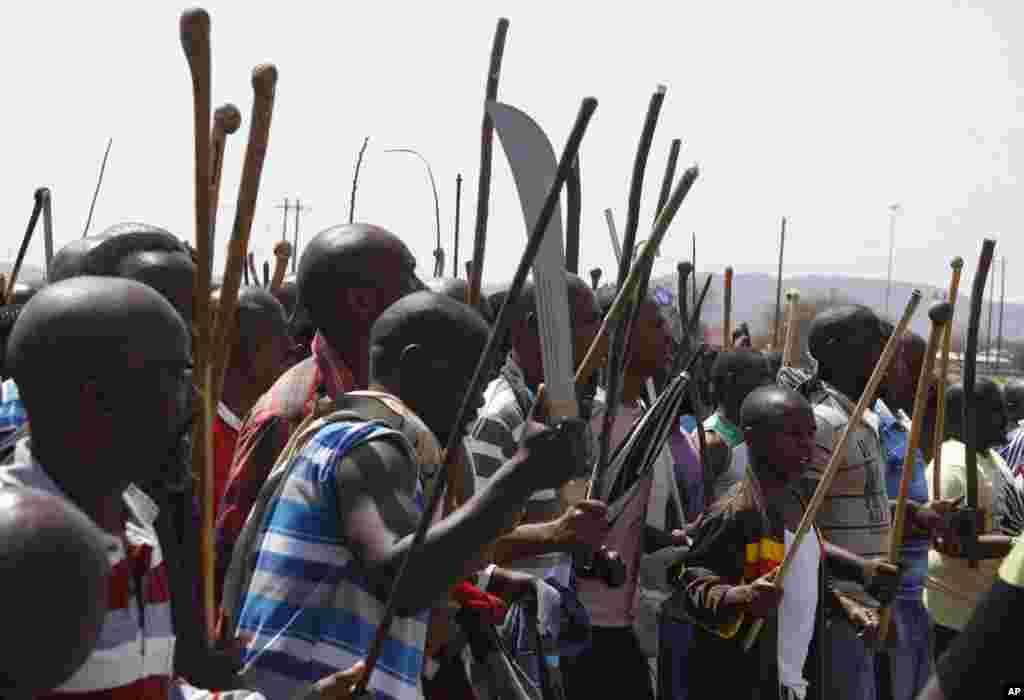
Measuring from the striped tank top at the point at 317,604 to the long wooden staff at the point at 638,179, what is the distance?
0.90 meters

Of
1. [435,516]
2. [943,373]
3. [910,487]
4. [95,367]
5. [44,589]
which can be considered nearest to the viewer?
[44,589]

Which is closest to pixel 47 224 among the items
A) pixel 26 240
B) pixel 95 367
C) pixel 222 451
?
pixel 26 240

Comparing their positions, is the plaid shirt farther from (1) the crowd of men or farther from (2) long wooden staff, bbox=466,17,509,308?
(2) long wooden staff, bbox=466,17,509,308

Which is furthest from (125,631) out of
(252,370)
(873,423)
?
(873,423)

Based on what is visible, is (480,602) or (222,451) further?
(222,451)

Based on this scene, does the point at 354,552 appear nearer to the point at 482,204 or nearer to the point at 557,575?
the point at 482,204

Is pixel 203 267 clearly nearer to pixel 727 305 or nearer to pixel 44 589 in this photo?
pixel 44 589

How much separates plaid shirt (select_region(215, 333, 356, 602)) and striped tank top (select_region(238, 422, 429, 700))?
63 cm

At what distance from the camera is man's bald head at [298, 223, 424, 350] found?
3945mm

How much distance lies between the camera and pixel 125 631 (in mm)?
2467

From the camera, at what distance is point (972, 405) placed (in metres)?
5.37

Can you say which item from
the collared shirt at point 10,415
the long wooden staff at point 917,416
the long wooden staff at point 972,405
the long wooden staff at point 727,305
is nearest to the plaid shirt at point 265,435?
the collared shirt at point 10,415

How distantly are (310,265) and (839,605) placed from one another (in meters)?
2.72

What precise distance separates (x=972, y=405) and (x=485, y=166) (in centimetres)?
232
